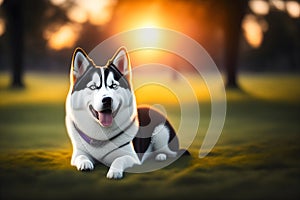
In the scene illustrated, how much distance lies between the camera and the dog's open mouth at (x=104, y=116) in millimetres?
4625

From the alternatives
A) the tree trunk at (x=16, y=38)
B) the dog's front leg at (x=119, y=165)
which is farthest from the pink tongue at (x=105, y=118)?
the tree trunk at (x=16, y=38)

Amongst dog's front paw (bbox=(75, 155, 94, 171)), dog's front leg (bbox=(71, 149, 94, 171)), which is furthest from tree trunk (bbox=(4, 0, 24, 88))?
dog's front paw (bbox=(75, 155, 94, 171))

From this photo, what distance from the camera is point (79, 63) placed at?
4750 mm

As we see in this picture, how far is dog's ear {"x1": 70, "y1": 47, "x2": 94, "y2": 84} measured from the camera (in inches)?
185

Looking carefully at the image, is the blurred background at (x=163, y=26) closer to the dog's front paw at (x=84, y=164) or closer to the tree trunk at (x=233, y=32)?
the tree trunk at (x=233, y=32)

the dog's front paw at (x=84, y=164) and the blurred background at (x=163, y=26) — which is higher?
the blurred background at (x=163, y=26)

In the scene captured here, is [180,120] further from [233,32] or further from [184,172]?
[233,32]

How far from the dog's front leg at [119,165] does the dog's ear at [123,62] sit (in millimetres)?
925

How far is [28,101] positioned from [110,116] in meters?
10.1

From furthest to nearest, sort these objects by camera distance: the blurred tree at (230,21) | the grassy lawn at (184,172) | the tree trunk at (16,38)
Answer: the tree trunk at (16,38) < the blurred tree at (230,21) < the grassy lawn at (184,172)

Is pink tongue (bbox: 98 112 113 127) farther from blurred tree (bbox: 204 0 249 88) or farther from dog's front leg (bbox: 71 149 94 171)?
blurred tree (bbox: 204 0 249 88)

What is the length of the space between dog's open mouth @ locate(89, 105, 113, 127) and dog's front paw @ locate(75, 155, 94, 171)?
0.54 metres

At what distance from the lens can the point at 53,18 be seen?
91.5 ft

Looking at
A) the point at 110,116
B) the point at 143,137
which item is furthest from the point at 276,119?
the point at 110,116
